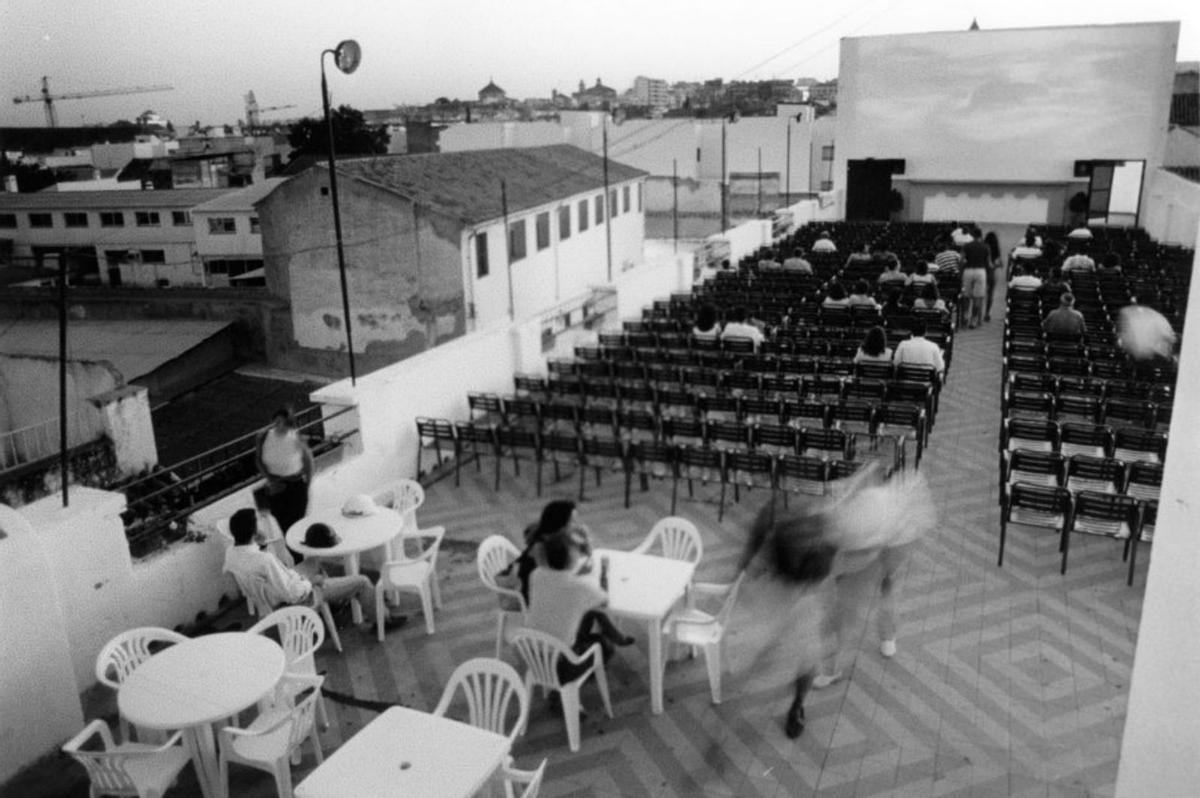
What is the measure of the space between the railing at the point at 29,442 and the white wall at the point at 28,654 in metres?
19.5

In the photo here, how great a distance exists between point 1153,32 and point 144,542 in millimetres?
28180

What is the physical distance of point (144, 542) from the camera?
21.6ft

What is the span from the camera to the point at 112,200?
41031 millimetres

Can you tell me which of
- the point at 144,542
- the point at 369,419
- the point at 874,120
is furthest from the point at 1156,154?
the point at 144,542

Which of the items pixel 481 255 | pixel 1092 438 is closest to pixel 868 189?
pixel 481 255

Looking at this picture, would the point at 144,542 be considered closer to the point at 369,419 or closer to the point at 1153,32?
the point at 369,419

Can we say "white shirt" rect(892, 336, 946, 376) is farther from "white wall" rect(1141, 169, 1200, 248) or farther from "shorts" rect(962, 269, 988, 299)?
"white wall" rect(1141, 169, 1200, 248)

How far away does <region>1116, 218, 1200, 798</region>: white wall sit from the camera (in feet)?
6.17

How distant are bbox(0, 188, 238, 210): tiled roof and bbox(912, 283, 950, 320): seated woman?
34.8 metres

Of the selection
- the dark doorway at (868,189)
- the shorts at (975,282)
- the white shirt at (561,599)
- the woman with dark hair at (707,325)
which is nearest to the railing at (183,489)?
the white shirt at (561,599)

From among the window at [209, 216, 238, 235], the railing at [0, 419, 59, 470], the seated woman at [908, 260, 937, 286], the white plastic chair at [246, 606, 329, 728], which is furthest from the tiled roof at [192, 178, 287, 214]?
the white plastic chair at [246, 606, 329, 728]

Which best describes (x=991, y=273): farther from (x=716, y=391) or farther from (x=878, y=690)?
(x=878, y=690)

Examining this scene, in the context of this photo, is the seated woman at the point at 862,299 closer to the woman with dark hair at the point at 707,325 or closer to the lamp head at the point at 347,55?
the woman with dark hair at the point at 707,325

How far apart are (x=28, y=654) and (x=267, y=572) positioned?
4.21 ft
